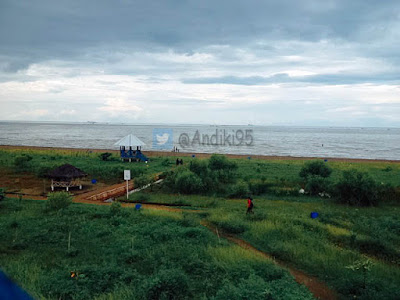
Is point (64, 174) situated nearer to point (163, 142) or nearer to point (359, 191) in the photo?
point (359, 191)

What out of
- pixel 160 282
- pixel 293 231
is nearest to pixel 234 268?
pixel 160 282

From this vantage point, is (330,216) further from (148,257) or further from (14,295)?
(14,295)

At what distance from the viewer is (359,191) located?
18.6m

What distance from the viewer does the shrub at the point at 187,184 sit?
20.7 m

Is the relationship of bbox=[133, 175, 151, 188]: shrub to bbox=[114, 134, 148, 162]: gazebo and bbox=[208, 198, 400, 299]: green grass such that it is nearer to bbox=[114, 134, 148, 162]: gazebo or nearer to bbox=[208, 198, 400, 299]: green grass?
bbox=[208, 198, 400, 299]: green grass

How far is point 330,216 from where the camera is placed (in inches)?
585

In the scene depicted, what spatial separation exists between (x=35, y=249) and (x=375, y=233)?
477 inches

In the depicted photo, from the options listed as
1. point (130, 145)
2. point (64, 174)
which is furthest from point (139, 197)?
point (130, 145)

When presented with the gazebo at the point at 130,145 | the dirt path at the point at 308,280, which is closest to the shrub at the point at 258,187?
the dirt path at the point at 308,280

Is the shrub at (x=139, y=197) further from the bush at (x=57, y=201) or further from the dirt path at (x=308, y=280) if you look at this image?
the dirt path at (x=308, y=280)

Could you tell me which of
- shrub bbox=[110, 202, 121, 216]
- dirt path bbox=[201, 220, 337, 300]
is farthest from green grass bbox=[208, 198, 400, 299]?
shrub bbox=[110, 202, 121, 216]

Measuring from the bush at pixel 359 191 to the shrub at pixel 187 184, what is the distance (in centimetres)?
889

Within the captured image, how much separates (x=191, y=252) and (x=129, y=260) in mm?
1858

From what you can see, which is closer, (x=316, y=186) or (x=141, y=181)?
(x=316, y=186)
